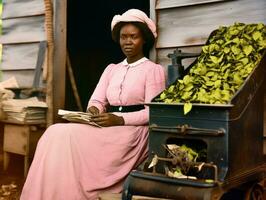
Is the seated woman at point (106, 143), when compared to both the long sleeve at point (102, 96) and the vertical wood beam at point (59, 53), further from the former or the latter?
the vertical wood beam at point (59, 53)

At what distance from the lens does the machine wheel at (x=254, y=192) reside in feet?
8.81

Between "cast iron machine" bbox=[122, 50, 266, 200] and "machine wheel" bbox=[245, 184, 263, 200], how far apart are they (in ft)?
0.09

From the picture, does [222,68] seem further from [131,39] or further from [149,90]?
[131,39]

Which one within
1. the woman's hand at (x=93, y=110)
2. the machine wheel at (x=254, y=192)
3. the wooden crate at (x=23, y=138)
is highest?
the woman's hand at (x=93, y=110)

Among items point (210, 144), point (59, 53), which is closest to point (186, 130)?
point (210, 144)

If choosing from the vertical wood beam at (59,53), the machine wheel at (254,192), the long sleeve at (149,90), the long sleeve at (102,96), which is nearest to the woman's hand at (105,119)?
the long sleeve at (149,90)

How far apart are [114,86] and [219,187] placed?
5.61ft

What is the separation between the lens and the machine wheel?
8.81 ft

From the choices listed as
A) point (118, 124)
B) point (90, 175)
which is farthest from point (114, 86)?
point (90, 175)

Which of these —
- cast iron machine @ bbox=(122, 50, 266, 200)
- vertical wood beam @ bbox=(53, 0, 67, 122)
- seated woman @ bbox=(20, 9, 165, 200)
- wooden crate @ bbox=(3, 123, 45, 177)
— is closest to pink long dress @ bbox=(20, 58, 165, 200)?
seated woman @ bbox=(20, 9, 165, 200)

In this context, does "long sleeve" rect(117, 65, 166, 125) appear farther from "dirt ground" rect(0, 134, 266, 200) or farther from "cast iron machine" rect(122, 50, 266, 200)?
"dirt ground" rect(0, 134, 266, 200)

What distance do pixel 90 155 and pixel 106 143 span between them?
16cm

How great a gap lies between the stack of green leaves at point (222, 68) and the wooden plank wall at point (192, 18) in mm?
292

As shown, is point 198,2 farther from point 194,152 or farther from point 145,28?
point 194,152
